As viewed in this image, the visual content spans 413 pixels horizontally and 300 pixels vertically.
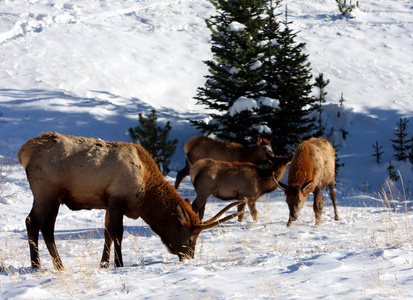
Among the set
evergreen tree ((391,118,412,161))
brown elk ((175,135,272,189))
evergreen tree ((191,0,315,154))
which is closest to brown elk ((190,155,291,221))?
brown elk ((175,135,272,189))

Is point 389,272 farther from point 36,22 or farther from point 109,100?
point 36,22

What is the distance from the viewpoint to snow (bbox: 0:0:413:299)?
3.77 meters

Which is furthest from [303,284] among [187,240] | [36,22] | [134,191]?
[36,22]

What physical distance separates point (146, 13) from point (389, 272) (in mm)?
26434

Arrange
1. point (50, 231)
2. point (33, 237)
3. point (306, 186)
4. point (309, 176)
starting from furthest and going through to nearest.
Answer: point (309, 176) < point (306, 186) < point (50, 231) < point (33, 237)

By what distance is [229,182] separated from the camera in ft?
28.7

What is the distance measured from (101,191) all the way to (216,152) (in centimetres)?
695

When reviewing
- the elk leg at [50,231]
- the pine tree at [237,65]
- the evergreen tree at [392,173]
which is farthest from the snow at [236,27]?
the elk leg at [50,231]

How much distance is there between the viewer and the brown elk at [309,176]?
8.34 meters

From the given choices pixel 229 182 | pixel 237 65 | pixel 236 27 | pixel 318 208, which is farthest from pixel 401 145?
pixel 229 182

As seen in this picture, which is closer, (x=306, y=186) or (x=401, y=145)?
(x=306, y=186)

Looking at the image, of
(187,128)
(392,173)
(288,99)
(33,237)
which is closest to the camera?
(33,237)

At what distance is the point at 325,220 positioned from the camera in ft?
29.5

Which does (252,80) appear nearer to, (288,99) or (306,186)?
(288,99)
